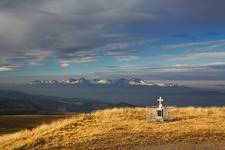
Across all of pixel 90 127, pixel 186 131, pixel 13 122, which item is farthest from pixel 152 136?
pixel 13 122

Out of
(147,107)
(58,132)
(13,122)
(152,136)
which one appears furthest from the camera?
(13,122)

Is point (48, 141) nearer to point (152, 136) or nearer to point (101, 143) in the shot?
point (101, 143)

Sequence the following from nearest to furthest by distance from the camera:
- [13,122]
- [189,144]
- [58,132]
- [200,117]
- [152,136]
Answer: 1. [189,144]
2. [152,136]
3. [58,132]
4. [200,117]
5. [13,122]

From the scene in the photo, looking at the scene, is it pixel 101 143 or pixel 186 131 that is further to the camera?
pixel 186 131

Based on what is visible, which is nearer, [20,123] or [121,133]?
[121,133]

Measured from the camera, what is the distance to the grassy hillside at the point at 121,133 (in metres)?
29.0

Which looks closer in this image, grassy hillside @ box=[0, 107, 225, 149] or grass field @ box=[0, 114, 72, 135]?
→ grassy hillside @ box=[0, 107, 225, 149]

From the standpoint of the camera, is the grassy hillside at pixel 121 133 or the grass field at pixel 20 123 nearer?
the grassy hillside at pixel 121 133

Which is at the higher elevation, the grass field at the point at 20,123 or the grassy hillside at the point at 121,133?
the grassy hillside at the point at 121,133

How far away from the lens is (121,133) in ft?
103

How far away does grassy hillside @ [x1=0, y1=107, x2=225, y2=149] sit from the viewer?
28984 mm

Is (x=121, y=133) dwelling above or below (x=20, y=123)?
above

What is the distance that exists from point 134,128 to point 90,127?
10.8 feet

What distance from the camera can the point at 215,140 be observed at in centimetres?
2944
